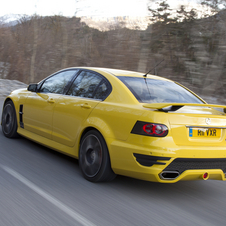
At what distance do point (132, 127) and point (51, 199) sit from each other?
1.17 meters

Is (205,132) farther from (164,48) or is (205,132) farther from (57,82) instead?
(164,48)

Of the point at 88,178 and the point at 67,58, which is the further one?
the point at 67,58

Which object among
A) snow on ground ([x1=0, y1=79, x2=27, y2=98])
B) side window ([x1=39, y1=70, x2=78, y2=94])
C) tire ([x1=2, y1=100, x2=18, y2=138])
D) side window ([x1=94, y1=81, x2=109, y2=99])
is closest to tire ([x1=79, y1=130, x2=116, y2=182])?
side window ([x1=94, y1=81, x2=109, y2=99])

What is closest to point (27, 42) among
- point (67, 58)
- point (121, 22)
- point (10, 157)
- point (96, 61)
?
point (67, 58)

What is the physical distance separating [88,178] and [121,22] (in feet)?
48.0

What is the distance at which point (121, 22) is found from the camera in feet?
57.0

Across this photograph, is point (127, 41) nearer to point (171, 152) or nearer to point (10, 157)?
point (10, 157)

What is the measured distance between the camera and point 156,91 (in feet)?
13.6

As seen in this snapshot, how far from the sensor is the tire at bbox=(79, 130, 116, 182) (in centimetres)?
381

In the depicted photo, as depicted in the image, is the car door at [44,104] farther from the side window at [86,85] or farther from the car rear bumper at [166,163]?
the car rear bumper at [166,163]

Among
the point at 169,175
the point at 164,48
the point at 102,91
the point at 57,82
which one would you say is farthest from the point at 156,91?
the point at 164,48

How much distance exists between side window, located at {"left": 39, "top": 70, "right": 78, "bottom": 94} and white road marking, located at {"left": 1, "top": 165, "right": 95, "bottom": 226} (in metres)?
1.50

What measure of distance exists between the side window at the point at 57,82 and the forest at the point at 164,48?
6788mm

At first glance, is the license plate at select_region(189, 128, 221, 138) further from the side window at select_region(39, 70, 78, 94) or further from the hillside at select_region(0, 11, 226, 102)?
the hillside at select_region(0, 11, 226, 102)
